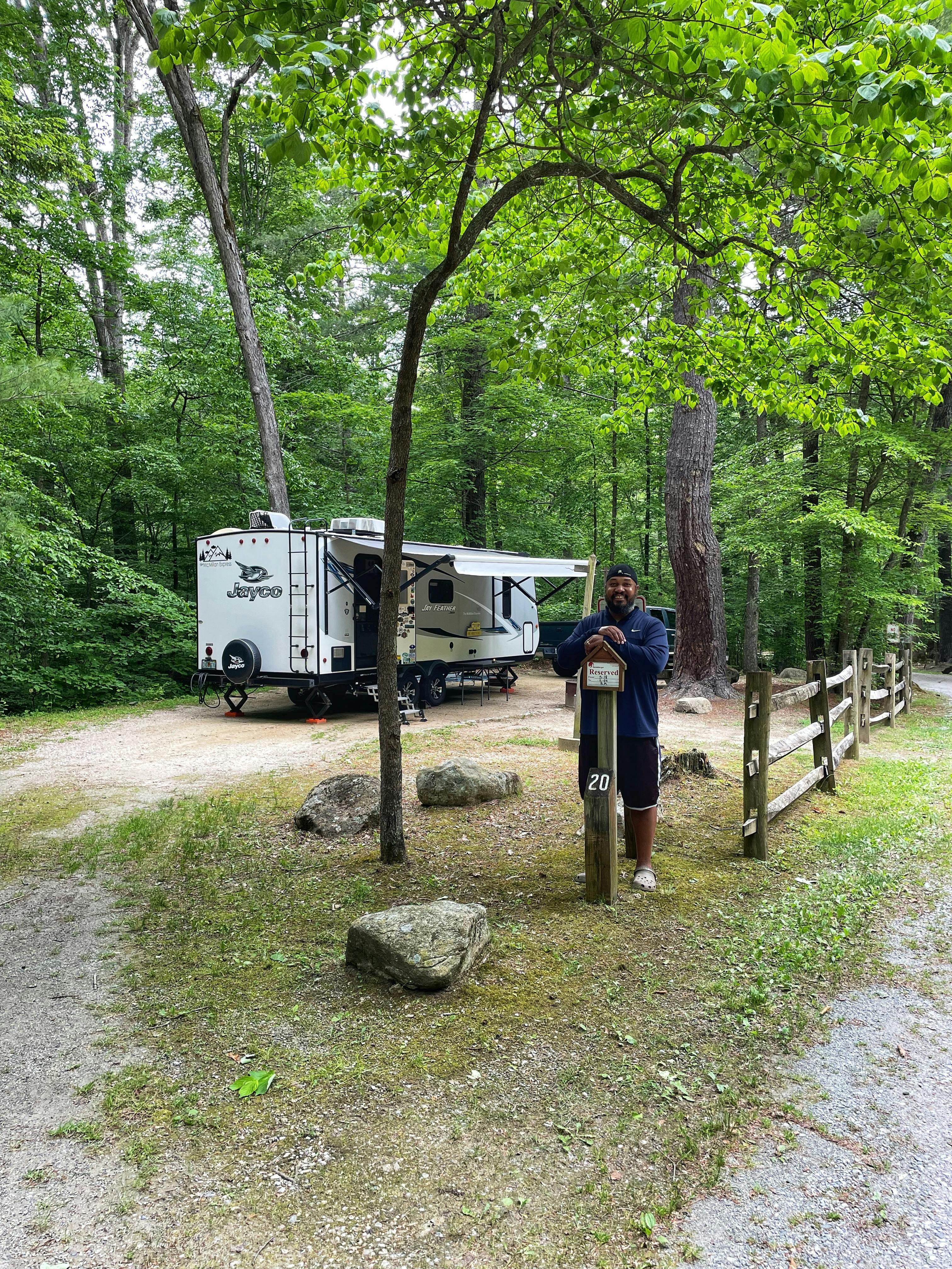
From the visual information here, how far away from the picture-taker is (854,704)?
8.98 metres

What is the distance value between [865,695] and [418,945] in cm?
845

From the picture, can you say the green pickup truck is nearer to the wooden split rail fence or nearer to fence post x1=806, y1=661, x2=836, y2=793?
the wooden split rail fence

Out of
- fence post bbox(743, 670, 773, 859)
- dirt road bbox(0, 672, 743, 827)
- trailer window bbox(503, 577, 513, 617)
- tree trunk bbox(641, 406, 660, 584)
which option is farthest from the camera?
tree trunk bbox(641, 406, 660, 584)

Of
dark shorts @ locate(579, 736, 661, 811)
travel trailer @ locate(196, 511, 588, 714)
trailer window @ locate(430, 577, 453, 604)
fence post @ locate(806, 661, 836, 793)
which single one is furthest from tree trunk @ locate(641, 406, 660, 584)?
dark shorts @ locate(579, 736, 661, 811)

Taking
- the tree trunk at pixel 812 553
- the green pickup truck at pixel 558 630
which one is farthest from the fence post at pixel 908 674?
the green pickup truck at pixel 558 630

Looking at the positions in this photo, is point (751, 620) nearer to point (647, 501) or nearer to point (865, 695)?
point (647, 501)

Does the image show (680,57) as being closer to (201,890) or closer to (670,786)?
(201,890)

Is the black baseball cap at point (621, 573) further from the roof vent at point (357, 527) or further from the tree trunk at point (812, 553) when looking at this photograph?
the tree trunk at point (812, 553)

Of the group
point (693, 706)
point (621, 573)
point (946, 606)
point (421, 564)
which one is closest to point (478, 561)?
point (421, 564)

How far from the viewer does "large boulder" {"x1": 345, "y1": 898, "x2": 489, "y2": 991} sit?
3436 mm

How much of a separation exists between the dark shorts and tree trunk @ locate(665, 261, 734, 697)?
30.3ft

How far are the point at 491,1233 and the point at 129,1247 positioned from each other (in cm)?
93

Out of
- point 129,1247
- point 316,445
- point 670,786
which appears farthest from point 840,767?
point 316,445

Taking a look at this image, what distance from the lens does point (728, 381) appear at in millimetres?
6562
